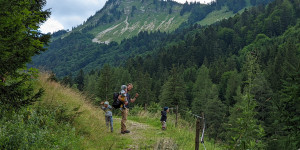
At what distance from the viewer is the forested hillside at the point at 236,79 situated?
6.17 meters

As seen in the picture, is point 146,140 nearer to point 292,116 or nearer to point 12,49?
point 292,116

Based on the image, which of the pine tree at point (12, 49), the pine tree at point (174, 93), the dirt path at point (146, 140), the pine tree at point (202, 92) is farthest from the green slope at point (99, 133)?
the pine tree at point (202, 92)

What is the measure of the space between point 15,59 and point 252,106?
19.7ft

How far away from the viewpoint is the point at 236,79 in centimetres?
7262

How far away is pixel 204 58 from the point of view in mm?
127062

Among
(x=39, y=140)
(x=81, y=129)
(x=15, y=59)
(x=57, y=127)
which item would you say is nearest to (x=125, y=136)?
(x=81, y=129)

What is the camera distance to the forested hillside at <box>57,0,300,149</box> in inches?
243

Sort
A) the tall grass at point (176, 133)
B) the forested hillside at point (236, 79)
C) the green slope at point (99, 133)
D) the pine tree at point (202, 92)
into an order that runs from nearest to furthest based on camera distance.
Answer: the forested hillside at point (236, 79), the green slope at point (99, 133), the tall grass at point (176, 133), the pine tree at point (202, 92)

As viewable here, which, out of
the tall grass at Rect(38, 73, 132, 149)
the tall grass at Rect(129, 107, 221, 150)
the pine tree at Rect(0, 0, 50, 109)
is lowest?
the tall grass at Rect(129, 107, 221, 150)

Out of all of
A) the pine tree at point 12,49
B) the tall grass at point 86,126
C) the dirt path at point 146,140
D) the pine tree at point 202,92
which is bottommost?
the pine tree at point 202,92

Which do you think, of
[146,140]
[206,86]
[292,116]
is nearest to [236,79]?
[206,86]

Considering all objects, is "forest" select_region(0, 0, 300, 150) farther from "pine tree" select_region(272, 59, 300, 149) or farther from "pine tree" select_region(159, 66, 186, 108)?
"pine tree" select_region(159, 66, 186, 108)

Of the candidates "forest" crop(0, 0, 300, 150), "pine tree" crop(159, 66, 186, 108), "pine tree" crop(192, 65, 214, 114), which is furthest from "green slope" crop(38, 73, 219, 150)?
"pine tree" crop(192, 65, 214, 114)

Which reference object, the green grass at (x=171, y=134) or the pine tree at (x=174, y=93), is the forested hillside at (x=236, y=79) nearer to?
the pine tree at (x=174, y=93)
